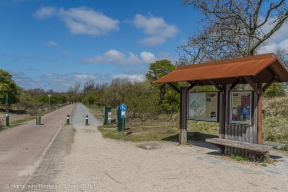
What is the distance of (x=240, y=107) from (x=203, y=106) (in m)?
1.78

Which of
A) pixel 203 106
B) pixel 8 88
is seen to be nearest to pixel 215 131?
pixel 203 106

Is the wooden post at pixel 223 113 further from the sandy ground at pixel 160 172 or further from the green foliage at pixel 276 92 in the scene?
the green foliage at pixel 276 92

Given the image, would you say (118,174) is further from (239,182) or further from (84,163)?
(239,182)

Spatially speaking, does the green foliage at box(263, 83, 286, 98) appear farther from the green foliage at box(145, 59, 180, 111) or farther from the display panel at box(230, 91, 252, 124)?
the display panel at box(230, 91, 252, 124)

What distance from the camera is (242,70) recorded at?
7.76 meters

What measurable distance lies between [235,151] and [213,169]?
1764 millimetres

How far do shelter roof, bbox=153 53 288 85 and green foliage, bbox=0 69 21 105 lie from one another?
108 feet

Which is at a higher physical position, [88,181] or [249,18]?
[249,18]

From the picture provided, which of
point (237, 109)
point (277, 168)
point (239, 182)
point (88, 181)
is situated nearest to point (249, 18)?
point (237, 109)

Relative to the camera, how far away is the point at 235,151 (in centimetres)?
853

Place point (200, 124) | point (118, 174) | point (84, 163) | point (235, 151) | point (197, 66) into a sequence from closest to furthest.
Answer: point (118, 174) → point (84, 163) → point (235, 151) → point (197, 66) → point (200, 124)

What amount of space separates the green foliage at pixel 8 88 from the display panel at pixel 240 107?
35095 mm

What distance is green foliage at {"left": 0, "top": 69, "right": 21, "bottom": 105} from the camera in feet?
121

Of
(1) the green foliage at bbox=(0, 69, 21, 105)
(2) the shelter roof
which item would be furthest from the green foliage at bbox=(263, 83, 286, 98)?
(1) the green foliage at bbox=(0, 69, 21, 105)
